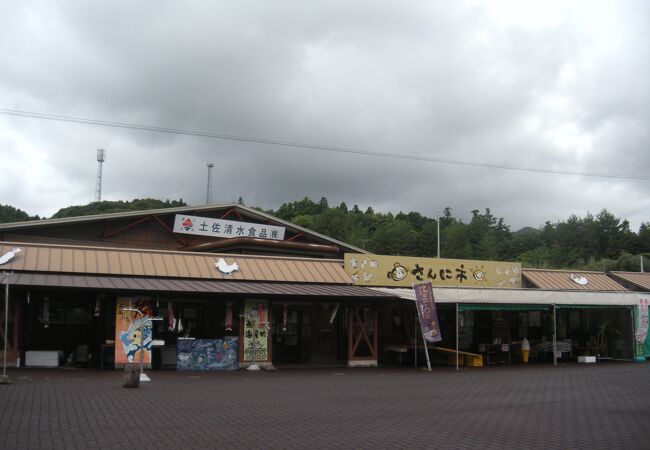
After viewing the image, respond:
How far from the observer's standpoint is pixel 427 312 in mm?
19062

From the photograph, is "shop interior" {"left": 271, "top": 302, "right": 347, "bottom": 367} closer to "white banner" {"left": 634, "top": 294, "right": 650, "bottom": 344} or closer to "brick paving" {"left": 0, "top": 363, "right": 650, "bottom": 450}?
"brick paving" {"left": 0, "top": 363, "right": 650, "bottom": 450}

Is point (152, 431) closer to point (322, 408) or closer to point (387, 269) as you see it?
point (322, 408)

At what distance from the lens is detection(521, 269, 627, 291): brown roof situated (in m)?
26.6

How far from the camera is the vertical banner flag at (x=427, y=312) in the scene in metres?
18.8

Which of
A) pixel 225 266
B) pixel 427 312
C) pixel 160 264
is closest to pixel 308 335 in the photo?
pixel 225 266

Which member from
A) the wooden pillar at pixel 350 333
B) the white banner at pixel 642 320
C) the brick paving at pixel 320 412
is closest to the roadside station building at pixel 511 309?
the white banner at pixel 642 320

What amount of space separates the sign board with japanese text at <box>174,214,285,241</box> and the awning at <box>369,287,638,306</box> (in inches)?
488

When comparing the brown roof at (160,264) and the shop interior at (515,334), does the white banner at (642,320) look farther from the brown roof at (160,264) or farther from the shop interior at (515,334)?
the brown roof at (160,264)

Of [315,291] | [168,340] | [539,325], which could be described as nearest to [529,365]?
[539,325]

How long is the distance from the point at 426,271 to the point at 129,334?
38.3 feet

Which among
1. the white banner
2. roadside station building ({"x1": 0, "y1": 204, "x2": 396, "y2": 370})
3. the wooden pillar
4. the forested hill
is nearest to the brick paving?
roadside station building ({"x1": 0, "y1": 204, "x2": 396, "y2": 370})

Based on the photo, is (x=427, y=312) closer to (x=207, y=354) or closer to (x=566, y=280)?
(x=207, y=354)

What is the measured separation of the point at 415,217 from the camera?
298 feet

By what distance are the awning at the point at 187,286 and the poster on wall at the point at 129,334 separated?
0.71 metres
